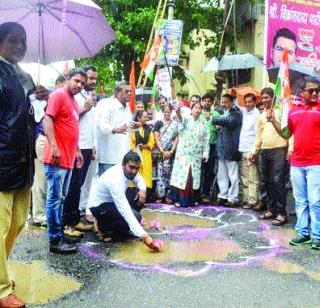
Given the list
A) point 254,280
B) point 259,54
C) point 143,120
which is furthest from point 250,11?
point 254,280

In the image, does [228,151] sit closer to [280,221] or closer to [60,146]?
[280,221]

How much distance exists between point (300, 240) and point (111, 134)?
8.51ft

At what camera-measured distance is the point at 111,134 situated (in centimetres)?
629

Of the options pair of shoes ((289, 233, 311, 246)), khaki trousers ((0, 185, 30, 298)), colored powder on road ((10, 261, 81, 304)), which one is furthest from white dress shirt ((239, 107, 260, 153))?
khaki trousers ((0, 185, 30, 298))

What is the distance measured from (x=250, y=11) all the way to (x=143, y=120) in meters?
8.77

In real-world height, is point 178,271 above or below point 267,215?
above

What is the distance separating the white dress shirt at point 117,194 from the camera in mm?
4996

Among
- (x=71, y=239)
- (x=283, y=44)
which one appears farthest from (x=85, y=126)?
(x=283, y=44)

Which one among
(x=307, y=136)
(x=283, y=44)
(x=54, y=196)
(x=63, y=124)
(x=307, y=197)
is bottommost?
(x=307, y=197)

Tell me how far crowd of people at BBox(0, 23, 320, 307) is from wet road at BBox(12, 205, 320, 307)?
248 mm

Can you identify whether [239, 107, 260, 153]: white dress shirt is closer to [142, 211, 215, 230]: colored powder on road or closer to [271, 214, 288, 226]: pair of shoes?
[271, 214, 288, 226]: pair of shoes

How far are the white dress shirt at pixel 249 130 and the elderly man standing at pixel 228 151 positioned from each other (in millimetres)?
73

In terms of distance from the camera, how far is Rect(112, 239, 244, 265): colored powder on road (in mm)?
4938

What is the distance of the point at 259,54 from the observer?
15477 mm
